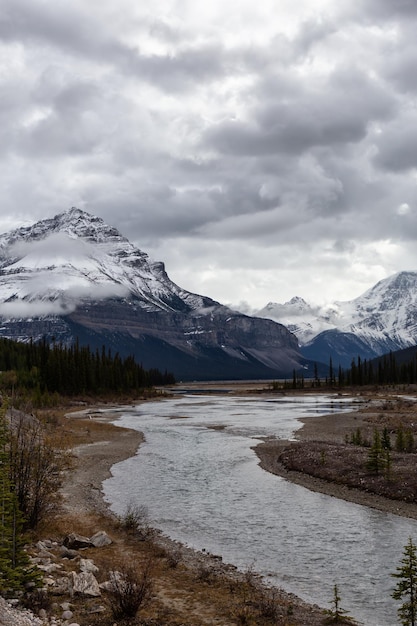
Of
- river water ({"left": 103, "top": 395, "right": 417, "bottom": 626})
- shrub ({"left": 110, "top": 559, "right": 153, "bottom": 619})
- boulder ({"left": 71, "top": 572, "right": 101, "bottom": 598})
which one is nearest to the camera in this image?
shrub ({"left": 110, "top": 559, "right": 153, "bottom": 619})

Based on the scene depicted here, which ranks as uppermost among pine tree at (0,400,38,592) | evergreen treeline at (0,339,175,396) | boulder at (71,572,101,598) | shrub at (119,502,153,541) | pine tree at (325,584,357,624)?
evergreen treeline at (0,339,175,396)

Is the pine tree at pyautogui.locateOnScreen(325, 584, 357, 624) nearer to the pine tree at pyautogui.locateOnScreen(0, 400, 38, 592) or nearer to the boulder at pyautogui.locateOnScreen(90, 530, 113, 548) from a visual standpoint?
the pine tree at pyautogui.locateOnScreen(0, 400, 38, 592)

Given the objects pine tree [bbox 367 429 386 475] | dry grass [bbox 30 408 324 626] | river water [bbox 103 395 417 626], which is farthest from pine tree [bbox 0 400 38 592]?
pine tree [bbox 367 429 386 475]

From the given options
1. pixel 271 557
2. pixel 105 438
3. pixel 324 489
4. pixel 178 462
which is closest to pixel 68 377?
pixel 105 438

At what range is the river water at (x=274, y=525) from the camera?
20.1 metres

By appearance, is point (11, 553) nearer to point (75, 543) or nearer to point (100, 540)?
point (75, 543)

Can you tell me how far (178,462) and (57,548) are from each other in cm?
2656

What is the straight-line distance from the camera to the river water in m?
20.1

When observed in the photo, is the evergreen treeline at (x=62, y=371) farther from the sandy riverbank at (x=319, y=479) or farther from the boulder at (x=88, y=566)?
the boulder at (x=88, y=566)

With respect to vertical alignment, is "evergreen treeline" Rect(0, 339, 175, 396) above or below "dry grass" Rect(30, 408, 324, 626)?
above

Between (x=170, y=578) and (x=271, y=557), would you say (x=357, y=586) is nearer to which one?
(x=271, y=557)

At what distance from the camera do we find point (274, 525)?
27.7 metres

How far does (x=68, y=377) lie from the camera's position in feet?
519

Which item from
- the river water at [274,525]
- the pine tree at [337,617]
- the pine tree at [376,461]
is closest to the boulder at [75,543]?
the river water at [274,525]
